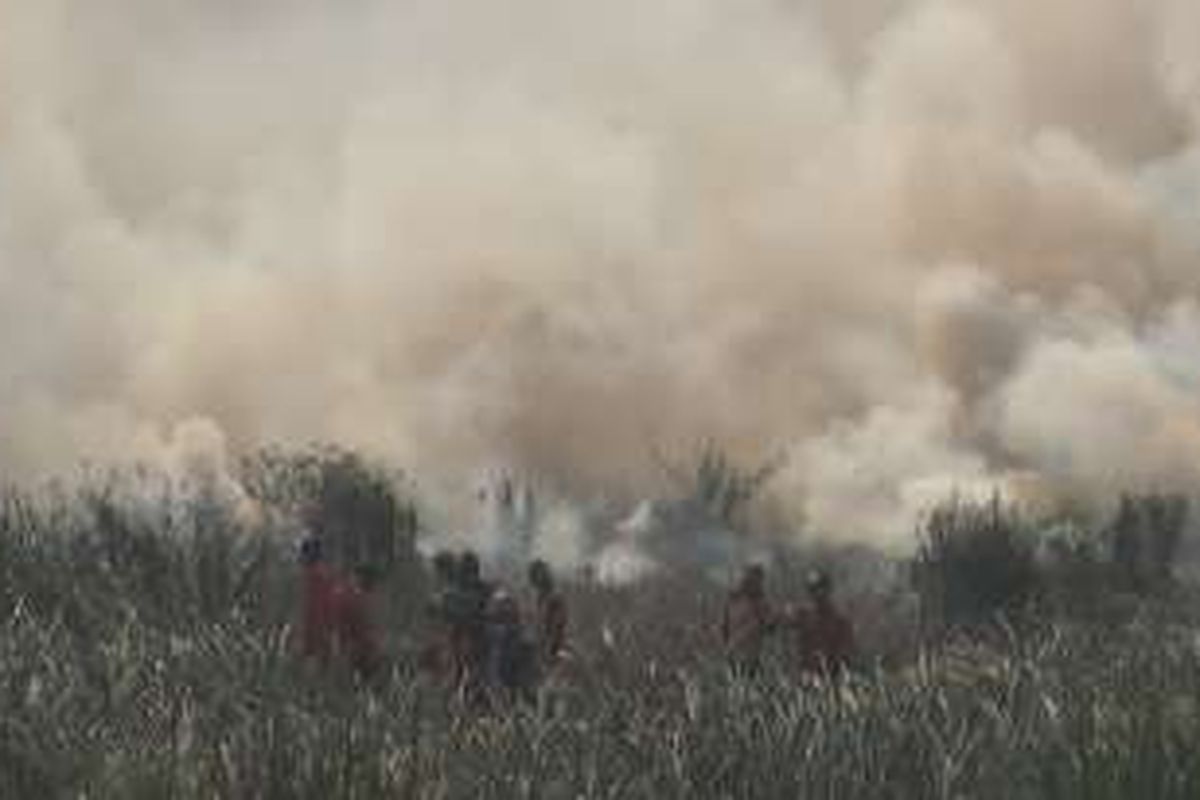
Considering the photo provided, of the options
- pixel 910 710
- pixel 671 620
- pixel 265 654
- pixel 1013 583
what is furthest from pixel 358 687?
pixel 1013 583

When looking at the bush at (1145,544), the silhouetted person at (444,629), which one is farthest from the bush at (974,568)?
the silhouetted person at (444,629)

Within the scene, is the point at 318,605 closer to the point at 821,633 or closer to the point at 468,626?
the point at 468,626

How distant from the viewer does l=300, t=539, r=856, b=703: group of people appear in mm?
20375

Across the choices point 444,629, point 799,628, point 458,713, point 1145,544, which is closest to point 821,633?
point 799,628

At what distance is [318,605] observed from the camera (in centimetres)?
2048

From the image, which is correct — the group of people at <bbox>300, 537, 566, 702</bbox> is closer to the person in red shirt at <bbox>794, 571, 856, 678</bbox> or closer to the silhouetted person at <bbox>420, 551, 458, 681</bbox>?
the silhouetted person at <bbox>420, 551, 458, 681</bbox>

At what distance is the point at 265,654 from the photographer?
67.2ft

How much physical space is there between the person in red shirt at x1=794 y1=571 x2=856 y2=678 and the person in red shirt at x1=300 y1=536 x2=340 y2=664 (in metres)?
3.91

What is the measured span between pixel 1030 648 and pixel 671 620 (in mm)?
9720

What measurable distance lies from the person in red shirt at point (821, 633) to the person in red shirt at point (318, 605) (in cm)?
391

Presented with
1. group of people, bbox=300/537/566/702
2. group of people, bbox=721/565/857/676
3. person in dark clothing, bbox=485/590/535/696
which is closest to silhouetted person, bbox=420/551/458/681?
group of people, bbox=300/537/566/702

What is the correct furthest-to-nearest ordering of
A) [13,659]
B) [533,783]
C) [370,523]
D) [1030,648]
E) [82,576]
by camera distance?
1. [370,523]
2. [82,576]
3. [1030,648]
4. [13,659]
5. [533,783]

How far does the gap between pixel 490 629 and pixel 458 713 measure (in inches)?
108

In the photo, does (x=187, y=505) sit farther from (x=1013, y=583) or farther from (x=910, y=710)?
(x=910, y=710)
